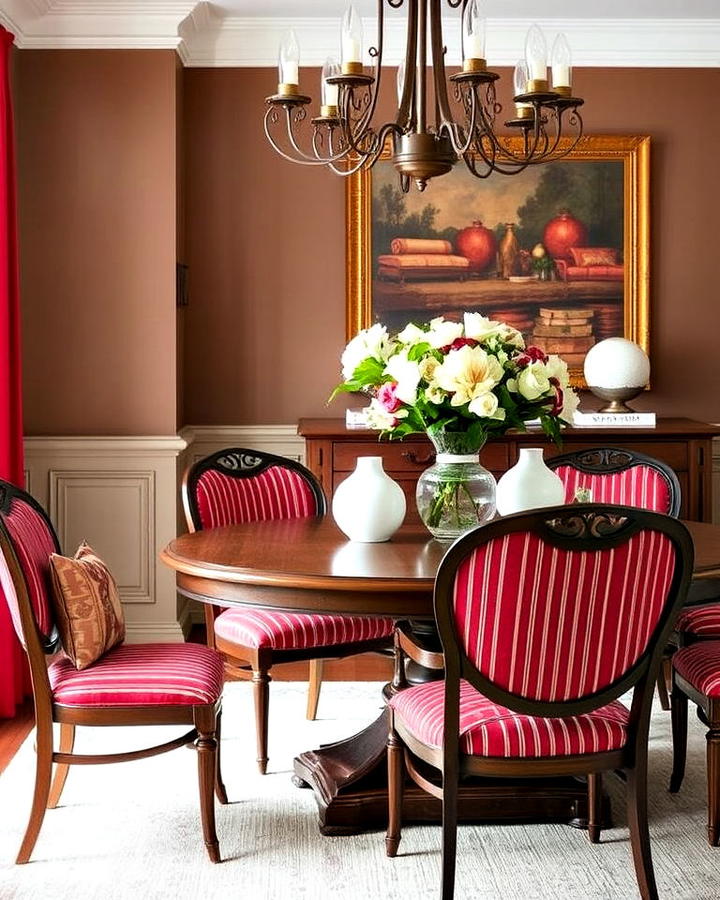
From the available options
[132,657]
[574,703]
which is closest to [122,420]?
[132,657]

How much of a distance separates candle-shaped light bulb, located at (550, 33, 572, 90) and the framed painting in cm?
230

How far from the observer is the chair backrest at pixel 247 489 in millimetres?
3826

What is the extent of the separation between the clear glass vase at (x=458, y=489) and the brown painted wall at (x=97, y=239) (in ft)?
7.16

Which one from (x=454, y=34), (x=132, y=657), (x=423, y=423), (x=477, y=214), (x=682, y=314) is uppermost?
(x=454, y=34)

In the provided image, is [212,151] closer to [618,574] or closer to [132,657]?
[132,657]

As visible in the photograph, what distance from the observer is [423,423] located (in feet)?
9.86

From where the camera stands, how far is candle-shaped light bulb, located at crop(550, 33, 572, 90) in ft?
9.75

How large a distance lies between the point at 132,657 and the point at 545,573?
1193 mm

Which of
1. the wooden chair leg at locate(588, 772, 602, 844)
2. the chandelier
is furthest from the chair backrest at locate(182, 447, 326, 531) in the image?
the wooden chair leg at locate(588, 772, 602, 844)

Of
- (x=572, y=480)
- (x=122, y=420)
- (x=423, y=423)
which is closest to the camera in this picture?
(x=423, y=423)

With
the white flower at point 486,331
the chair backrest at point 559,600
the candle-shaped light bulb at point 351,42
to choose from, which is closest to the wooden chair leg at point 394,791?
the chair backrest at point 559,600

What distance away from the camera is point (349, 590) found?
8.61ft

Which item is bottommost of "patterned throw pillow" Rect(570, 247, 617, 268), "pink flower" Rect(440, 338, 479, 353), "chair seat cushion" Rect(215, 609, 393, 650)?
"chair seat cushion" Rect(215, 609, 393, 650)

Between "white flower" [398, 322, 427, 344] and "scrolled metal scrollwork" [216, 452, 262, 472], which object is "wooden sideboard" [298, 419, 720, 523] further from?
"white flower" [398, 322, 427, 344]
